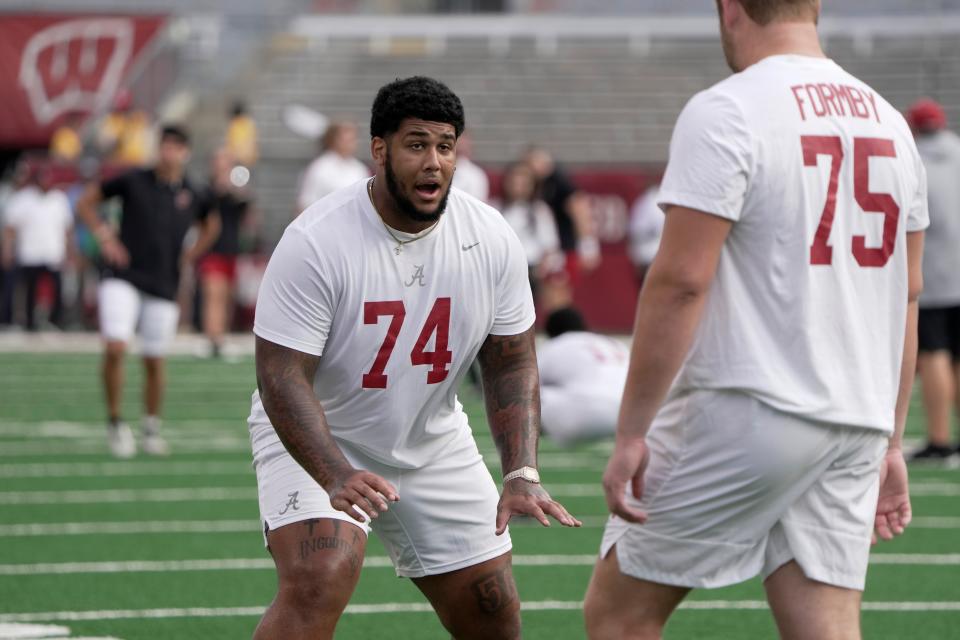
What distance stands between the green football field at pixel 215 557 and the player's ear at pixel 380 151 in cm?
239

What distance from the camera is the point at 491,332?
5.14m

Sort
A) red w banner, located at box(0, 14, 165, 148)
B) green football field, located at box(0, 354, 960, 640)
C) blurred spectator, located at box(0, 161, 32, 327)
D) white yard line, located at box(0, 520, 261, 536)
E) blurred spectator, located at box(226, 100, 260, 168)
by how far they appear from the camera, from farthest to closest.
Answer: red w banner, located at box(0, 14, 165, 148)
blurred spectator, located at box(226, 100, 260, 168)
blurred spectator, located at box(0, 161, 32, 327)
white yard line, located at box(0, 520, 261, 536)
green football field, located at box(0, 354, 960, 640)

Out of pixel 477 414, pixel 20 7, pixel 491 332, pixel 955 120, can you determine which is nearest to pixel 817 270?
pixel 491 332

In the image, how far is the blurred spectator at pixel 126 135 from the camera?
1043 inches

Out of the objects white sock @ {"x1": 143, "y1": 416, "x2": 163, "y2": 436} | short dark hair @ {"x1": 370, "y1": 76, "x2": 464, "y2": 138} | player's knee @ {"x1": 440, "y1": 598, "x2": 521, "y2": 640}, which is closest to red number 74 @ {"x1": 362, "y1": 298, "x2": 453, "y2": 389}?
short dark hair @ {"x1": 370, "y1": 76, "x2": 464, "y2": 138}

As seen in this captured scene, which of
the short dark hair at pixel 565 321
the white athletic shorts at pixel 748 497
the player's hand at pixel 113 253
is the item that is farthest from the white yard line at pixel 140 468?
the white athletic shorts at pixel 748 497

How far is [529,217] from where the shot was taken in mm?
16000

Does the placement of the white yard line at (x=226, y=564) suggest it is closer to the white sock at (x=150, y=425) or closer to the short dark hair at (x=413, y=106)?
the short dark hair at (x=413, y=106)

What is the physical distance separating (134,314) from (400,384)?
742 cm

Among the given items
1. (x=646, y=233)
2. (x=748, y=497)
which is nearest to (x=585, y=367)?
(x=748, y=497)

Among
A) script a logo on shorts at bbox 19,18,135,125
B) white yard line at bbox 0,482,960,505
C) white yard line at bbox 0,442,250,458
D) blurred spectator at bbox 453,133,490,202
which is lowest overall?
white yard line at bbox 0,442,250,458

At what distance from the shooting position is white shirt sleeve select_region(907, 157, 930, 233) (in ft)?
13.4

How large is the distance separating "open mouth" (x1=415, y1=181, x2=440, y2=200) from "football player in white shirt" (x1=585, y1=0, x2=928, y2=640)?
111cm

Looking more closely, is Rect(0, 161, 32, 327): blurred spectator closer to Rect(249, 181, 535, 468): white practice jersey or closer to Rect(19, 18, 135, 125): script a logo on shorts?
Rect(19, 18, 135, 125): script a logo on shorts
